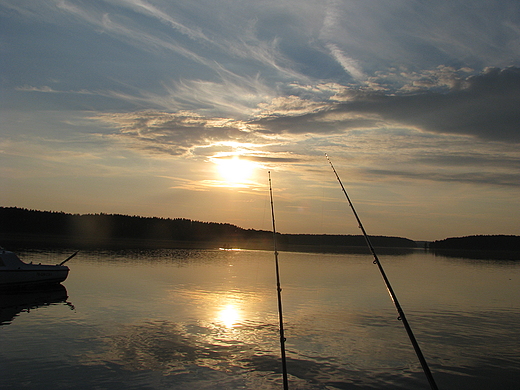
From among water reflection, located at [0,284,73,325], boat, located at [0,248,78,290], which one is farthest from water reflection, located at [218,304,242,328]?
boat, located at [0,248,78,290]

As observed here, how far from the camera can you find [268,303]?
78.2ft

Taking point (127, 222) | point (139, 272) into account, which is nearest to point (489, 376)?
point (139, 272)

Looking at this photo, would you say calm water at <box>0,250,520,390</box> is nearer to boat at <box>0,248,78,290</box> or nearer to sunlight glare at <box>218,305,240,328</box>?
sunlight glare at <box>218,305,240,328</box>

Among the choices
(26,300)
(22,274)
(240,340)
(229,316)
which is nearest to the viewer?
(240,340)

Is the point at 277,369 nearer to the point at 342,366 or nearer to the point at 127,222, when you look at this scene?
the point at 342,366

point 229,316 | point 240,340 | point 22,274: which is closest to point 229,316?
point 229,316

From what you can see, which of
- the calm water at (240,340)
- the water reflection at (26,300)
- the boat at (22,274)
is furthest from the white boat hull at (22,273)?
the calm water at (240,340)

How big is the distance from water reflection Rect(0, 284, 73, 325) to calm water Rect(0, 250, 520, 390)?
3.4 inches

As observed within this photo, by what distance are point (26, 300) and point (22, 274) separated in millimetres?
2873

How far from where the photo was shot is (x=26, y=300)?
2262cm

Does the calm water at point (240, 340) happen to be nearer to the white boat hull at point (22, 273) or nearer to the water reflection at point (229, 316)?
the water reflection at point (229, 316)

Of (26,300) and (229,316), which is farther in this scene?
(26,300)

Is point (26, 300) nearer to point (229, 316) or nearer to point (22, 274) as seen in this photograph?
point (22, 274)

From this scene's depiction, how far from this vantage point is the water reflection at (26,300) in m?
18.8
